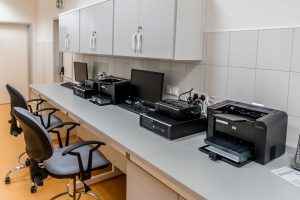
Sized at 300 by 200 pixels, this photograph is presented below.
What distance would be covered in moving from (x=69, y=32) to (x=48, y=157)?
8.26 ft

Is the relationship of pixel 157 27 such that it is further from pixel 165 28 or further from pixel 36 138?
pixel 36 138

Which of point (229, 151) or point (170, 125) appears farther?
point (170, 125)

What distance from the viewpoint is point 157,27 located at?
2113 mm

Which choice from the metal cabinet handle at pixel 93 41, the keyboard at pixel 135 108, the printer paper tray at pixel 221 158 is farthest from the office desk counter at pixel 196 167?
the metal cabinet handle at pixel 93 41

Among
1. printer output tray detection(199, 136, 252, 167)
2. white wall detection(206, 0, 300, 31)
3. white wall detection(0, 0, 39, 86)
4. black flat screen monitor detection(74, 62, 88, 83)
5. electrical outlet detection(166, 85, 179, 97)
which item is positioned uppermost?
white wall detection(0, 0, 39, 86)

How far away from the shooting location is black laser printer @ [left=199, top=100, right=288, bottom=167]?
142cm

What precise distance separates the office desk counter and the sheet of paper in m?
0.04

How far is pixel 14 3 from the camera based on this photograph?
609 cm

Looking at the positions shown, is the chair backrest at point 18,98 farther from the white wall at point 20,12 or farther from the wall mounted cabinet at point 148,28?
the white wall at point 20,12

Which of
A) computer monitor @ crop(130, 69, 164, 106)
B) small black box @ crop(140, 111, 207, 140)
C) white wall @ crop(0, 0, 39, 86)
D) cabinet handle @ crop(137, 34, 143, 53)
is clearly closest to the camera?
small black box @ crop(140, 111, 207, 140)

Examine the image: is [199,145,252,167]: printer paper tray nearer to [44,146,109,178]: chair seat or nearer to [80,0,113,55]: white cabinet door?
[44,146,109,178]: chair seat

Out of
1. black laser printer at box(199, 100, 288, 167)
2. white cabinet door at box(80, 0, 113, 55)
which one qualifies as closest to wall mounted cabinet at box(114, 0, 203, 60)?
white cabinet door at box(80, 0, 113, 55)

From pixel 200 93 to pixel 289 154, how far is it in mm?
848

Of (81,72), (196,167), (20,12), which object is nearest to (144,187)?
(196,167)
